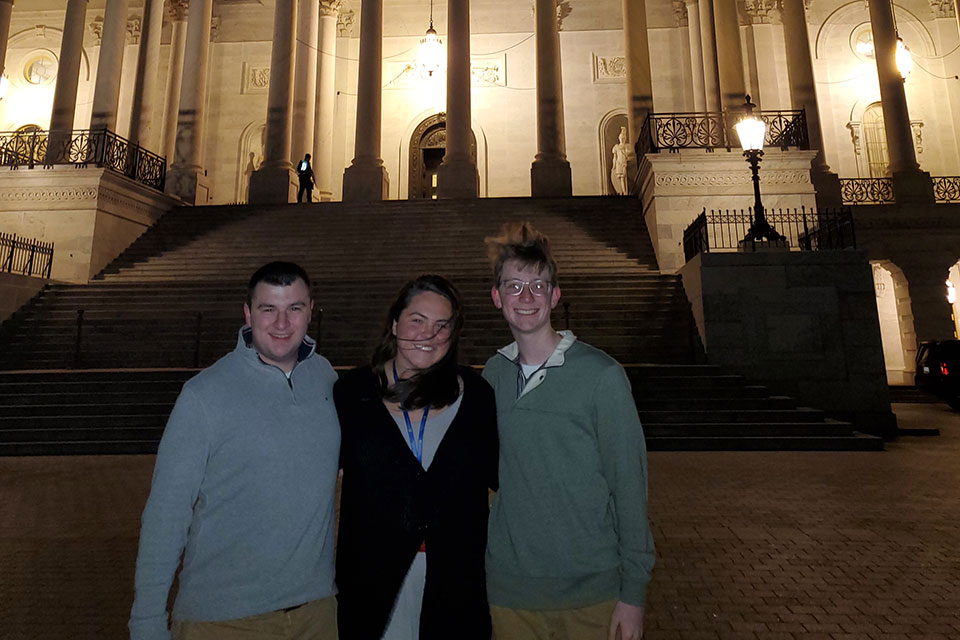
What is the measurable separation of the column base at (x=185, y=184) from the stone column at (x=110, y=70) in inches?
92.6

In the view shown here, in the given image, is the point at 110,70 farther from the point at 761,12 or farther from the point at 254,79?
the point at 761,12

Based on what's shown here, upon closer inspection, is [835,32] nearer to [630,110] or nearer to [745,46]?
[745,46]

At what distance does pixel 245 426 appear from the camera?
5.42 ft

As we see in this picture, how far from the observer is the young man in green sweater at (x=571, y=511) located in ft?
5.53

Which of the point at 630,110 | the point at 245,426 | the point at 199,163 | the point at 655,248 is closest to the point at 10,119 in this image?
A: the point at 199,163

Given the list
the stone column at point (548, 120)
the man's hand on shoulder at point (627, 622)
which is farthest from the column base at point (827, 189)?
the man's hand on shoulder at point (627, 622)

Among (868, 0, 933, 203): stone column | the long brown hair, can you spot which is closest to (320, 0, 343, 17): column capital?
(868, 0, 933, 203): stone column

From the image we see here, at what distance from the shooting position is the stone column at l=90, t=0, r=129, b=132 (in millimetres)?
18609

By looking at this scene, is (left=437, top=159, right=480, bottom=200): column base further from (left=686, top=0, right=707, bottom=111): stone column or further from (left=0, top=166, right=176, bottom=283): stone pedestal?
(left=686, top=0, right=707, bottom=111): stone column

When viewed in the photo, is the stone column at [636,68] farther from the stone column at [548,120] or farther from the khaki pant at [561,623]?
the khaki pant at [561,623]

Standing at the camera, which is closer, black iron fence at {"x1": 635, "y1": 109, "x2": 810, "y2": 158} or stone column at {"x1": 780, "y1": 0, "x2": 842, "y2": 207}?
black iron fence at {"x1": 635, "y1": 109, "x2": 810, "y2": 158}

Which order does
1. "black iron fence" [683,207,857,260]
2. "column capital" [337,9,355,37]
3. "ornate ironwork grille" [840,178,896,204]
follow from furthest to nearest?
"column capital" [337,9,355,37], "ornate ironwork grille" [840,178,896,204], "black iron fence" [683,207,857,260]

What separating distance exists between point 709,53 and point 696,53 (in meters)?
3.05

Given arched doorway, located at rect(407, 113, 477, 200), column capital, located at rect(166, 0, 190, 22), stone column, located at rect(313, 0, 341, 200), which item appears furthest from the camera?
arched doorway, located at rect(407, 113, 477, 200)
